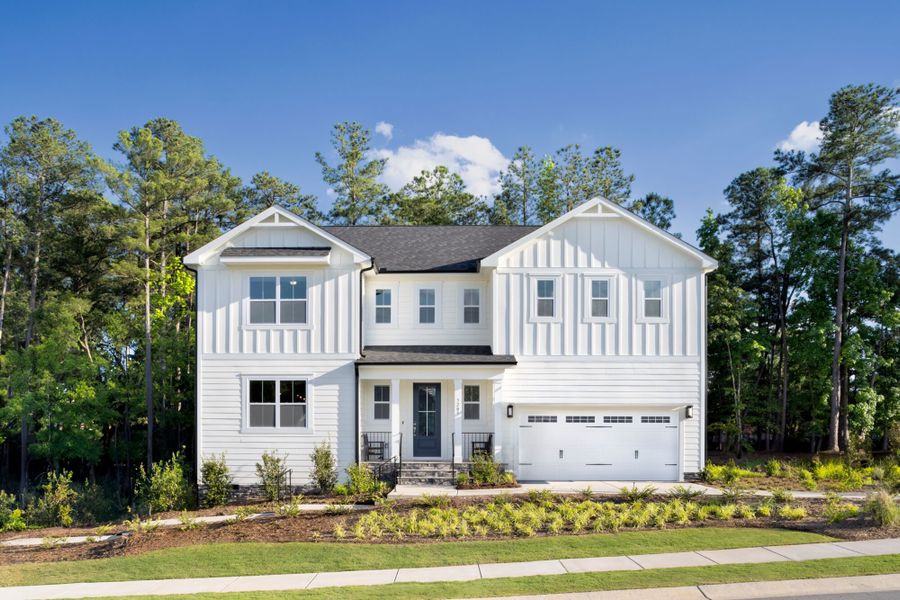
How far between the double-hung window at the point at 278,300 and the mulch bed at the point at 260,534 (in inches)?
231

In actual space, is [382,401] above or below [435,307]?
below

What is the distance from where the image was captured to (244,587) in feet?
29.0

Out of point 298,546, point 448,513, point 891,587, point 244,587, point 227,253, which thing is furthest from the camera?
point 227,253

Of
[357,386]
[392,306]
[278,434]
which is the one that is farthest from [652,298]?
[278,434]

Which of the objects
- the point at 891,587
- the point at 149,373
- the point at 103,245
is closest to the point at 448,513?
the point at 891,587

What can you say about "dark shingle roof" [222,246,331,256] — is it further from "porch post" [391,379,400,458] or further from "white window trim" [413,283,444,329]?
"porch post" [391,379,400,458]

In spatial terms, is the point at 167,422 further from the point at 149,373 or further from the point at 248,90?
the point at 248,90

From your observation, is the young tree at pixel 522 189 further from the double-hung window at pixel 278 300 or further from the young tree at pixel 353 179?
the double-hung window at pixel 278 300

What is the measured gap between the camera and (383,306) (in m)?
18.2

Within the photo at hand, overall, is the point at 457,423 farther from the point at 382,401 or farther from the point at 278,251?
the point at 278,251

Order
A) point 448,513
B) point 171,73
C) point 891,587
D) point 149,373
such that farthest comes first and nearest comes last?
point 149,373, point 171,73, point 448,513, point 891,587

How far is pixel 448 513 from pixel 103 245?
23.8m

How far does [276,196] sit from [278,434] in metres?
21.6

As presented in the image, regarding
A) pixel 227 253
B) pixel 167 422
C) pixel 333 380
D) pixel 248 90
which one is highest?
pixel 248 90
